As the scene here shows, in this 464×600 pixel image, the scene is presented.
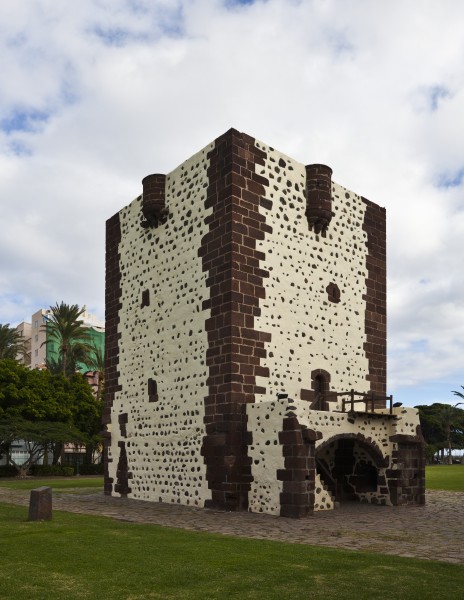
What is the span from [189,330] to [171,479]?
3874mm

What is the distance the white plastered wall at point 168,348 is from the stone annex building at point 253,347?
0.18 feet

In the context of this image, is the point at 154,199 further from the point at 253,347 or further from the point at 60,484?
the point at 60,484

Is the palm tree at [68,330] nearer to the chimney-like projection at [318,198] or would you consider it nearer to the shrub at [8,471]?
the shrub at [8,471]

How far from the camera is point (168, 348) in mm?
18047

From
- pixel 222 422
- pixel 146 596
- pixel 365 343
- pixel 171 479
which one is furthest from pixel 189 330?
pixel 146 596

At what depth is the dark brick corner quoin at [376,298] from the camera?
1959 centimetres

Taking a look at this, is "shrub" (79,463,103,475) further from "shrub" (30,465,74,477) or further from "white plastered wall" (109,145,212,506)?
"white plastered wall" (109,145,212,506)

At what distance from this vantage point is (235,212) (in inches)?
644

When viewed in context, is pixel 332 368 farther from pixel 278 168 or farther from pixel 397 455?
pixel 278 168

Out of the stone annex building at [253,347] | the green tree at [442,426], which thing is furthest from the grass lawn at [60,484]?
the green tree at [442,426]

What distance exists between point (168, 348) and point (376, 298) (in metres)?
6.58

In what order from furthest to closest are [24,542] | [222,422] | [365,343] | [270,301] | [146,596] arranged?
[365,343] → [270,301] → [222,422] → [24,542] → [146,596]

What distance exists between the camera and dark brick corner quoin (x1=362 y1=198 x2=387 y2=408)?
19594 mm

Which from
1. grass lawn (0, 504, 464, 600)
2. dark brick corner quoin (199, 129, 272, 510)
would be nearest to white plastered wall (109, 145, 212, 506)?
dark brick corner quoin (199, 129, 272, 510)
